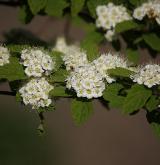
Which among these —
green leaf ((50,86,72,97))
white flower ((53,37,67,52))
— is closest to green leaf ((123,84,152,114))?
green leaf ((50,86,72,97))

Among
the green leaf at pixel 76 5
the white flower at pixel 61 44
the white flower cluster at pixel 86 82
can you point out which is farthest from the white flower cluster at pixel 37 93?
the white flower at pixel 61 44

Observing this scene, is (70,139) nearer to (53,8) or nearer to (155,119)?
(53,8)

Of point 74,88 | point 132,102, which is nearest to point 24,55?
point 74,88

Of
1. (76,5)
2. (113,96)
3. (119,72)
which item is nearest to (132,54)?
(76,5)

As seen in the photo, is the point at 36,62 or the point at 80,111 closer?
the point at 80,111

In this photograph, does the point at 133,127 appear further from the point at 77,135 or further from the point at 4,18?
the point at 4,18

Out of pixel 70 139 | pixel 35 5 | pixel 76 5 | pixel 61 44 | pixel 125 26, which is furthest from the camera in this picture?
pixel 70 139
